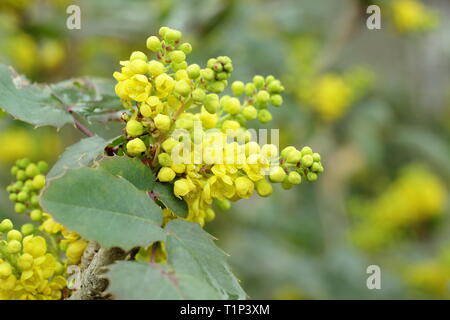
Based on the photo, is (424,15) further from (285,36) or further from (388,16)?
(285,36)

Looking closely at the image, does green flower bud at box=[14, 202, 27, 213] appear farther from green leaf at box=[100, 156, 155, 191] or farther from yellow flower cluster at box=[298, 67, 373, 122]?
yellow flower cluster at box=[298, 67, 373, 122]

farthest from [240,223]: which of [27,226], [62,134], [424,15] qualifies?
[27,226]

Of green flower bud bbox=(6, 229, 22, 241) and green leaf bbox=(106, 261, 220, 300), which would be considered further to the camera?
green flower bud bbox=(6, 229, 22, 241)

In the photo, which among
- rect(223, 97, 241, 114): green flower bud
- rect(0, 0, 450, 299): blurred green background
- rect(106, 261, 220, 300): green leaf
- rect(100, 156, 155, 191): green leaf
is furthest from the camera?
rect(0, 0, 450, 299): blurred green background

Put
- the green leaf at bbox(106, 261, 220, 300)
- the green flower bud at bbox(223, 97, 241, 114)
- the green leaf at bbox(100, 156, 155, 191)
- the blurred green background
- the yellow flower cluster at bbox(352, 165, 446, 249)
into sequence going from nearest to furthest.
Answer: the green leaf at bbox(106, 261, 220, 300) < the green leaf at bbox(100, 156, 155, 191) < the green flower bud at bbox(223, 97, 241, 114) < the blurred green background < the yellow flower cluster at bbox(352, 165, 446, 249)

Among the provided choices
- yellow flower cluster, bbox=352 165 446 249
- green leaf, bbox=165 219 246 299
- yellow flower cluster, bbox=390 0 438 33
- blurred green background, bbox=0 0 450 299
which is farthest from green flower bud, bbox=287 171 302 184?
yellow flower cluster, bbox=352 165 446 249

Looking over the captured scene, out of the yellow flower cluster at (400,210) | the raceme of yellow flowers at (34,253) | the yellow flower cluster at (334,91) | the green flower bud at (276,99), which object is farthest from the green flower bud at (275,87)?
the yellow flower cluster at (400,210)
